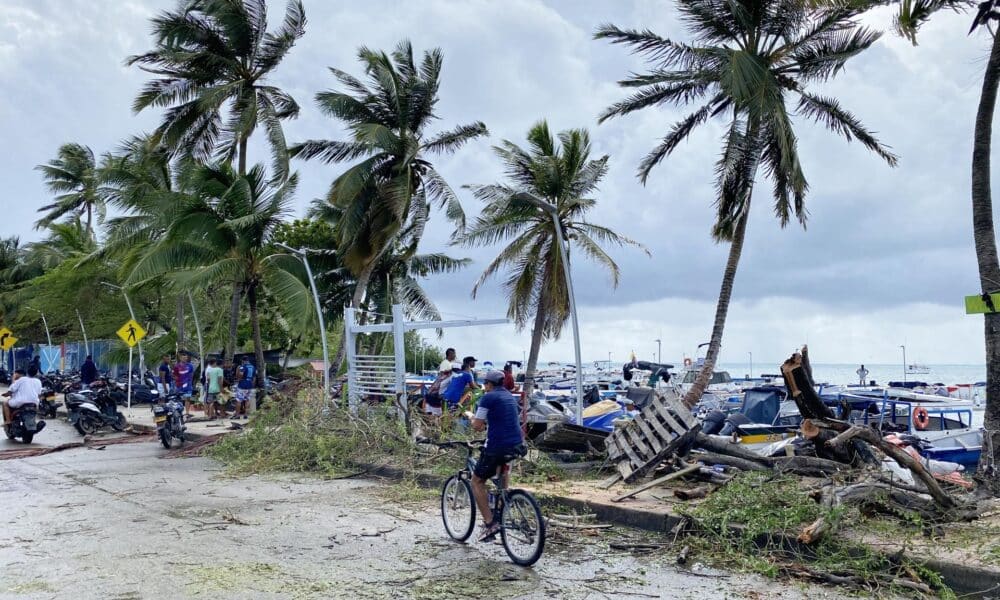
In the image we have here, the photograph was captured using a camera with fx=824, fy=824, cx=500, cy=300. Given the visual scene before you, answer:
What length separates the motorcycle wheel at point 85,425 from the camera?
64.1 feet

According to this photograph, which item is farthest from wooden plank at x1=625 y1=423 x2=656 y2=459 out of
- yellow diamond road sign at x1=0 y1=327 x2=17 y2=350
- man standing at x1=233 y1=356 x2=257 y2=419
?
yellow diamond road sign at x1=0 y1=327 x2=17 y2=350

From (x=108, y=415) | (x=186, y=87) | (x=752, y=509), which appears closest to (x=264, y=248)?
(x=186, y=87)

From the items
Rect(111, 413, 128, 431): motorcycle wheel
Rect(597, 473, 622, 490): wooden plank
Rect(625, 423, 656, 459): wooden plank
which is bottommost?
Rect(597, 473, 622, 490): wooden plank

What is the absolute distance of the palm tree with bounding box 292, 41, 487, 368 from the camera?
87.8ft

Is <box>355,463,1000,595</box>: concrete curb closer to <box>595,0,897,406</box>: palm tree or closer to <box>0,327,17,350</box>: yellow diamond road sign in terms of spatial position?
<box>595,0,897,406</box>: palm tree

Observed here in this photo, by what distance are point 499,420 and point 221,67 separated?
74.7ft

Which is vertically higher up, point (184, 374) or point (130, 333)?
point (130, 333)

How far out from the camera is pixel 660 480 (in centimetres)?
1011

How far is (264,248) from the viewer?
1035 inches

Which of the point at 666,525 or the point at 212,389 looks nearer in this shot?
the point at 666,525

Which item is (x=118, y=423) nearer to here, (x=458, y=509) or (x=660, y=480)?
(x=458, y=509)

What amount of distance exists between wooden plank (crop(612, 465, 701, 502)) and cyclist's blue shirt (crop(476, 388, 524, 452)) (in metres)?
2.59

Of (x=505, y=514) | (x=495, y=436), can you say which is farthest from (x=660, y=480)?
(x=495, y=436)

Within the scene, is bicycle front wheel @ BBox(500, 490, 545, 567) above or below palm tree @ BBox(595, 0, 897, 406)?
below
